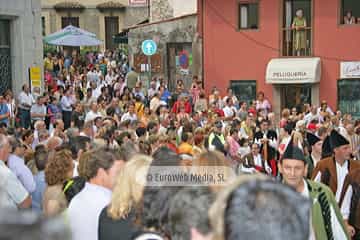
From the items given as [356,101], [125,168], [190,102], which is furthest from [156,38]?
[125,168]

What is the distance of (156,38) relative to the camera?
29.6m

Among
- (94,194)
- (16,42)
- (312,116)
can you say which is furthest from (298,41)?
(94,194)

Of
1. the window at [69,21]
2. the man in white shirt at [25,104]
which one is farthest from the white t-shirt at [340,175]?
the window at [69,21]

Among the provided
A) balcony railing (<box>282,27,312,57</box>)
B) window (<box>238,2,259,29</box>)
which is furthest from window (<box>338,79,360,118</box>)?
window (<box>238,2,259,29</box>)

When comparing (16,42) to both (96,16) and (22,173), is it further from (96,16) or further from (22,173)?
(96,16)

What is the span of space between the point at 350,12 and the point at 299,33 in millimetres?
2052

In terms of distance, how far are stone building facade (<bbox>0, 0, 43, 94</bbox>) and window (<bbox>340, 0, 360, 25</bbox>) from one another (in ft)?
39.3

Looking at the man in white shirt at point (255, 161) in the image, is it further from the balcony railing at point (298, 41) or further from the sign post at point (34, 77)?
the balcony railing at point (298, 41)

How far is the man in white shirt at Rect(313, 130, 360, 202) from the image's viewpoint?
769cm

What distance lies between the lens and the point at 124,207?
451cm

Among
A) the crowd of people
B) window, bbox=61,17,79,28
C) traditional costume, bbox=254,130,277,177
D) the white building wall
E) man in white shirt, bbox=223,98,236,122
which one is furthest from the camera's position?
window, bbox=61,17,79,28

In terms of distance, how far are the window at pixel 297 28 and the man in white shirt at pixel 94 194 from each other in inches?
910

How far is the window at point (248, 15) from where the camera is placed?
2836 cm

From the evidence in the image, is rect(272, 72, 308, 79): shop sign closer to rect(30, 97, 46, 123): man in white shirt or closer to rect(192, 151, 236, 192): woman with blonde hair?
rect(30, 97, 46, 123): man in white shirt
